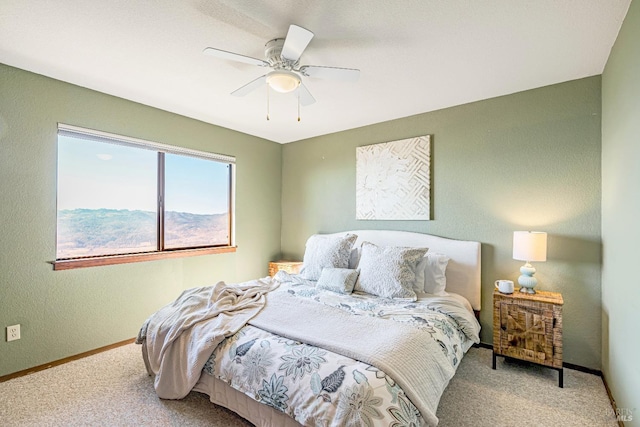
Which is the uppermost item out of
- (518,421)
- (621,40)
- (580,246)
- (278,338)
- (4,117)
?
(621,40)

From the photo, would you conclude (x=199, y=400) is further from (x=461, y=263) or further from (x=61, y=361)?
(x=461, y=263)

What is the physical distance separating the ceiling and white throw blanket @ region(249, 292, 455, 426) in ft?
6.26

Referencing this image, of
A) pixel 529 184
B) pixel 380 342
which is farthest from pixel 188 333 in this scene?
pixel 529 184

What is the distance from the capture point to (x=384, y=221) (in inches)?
148

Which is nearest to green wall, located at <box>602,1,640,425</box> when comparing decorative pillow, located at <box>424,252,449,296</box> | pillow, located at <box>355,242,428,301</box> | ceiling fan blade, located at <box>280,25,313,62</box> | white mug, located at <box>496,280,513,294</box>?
white mug, located at <box>496,280,513,294</box>

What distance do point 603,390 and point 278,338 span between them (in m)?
2.48

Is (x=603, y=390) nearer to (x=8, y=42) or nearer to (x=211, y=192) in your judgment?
(x=211, y=192)

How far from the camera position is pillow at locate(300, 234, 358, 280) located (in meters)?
3.22

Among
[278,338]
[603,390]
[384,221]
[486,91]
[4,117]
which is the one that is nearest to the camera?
[278,338]

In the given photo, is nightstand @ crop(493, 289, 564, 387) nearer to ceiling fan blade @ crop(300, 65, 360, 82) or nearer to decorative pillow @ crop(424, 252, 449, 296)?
decorative pillow @ crop(424, 252, 449, 296)

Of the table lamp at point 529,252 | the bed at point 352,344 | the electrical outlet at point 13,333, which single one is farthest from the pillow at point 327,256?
the electrical outlet at point 13,333

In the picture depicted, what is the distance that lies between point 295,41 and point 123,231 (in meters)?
2.69

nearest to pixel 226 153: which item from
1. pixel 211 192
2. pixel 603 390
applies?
pixel 211 192

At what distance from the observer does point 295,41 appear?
180 centimetres
